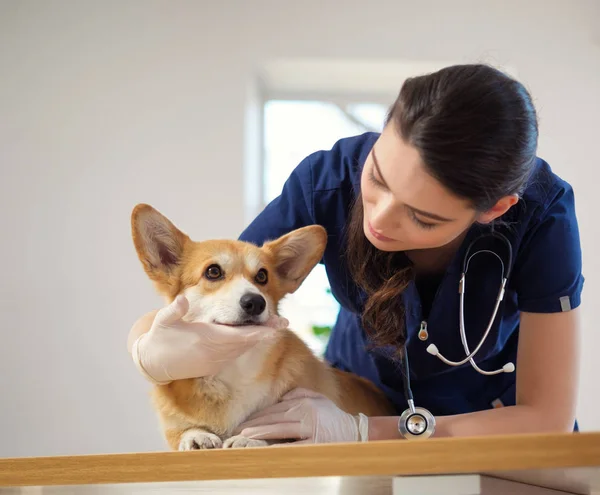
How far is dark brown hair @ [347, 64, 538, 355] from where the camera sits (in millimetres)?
1064

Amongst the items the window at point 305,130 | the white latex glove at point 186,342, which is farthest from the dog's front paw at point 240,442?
the window at point 305,130

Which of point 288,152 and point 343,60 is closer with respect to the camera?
point 343,60

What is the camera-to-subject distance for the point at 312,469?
2.35 feet

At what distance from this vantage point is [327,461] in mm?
709

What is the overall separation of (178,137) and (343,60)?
0.77 meters

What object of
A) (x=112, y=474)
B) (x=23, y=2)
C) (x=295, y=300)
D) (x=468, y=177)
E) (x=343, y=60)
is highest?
(x=23, y=2)

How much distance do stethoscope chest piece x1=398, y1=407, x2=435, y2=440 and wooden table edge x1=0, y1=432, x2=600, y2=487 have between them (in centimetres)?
55

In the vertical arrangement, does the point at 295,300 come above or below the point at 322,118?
below

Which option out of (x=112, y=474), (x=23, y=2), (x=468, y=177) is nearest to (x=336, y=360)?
(x=468, y=177)

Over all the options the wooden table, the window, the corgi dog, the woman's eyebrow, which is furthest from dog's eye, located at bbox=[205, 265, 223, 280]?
the window

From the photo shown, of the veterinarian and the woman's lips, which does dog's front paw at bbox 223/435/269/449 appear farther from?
the woman's lips

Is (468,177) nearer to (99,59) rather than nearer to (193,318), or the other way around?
(193,318)

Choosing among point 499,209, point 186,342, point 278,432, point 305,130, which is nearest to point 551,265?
point 499,209

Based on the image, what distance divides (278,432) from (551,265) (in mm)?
626
